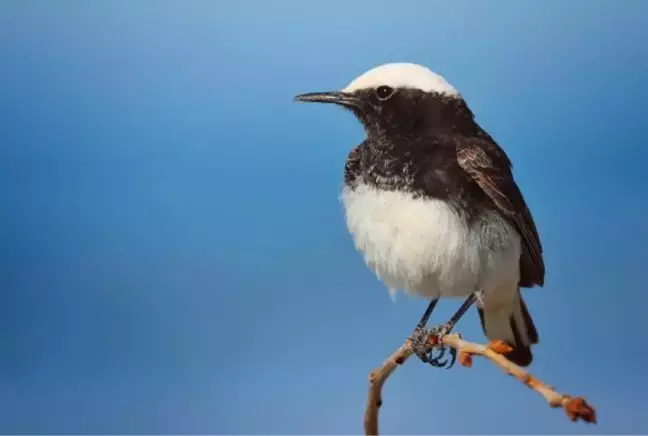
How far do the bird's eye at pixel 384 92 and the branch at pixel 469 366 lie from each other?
0.35 meters

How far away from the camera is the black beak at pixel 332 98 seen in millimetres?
1218

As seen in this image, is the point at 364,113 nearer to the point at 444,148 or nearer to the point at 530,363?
the point at 444,148

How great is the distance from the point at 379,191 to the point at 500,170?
18 cm

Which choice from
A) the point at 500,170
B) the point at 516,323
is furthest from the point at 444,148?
the point at 516,323

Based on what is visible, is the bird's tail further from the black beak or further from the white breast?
the black beak

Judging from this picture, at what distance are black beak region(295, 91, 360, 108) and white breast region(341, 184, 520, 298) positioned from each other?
122 mm

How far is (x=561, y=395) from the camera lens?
2.29 feet

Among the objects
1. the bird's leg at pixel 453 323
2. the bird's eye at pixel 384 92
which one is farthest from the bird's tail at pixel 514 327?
the bird's eye at pixel 384 92

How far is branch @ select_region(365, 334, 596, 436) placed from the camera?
2.22 feet

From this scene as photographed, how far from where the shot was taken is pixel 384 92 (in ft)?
4.13

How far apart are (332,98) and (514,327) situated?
49 centimetres

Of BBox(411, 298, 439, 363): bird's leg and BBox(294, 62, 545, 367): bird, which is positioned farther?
BBox(411, 298, 439, 363): bird's leg

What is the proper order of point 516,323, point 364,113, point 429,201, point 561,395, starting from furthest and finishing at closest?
point 516,323 → point 364,113 → point 429,201 → point 561,395

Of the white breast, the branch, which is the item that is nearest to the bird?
the white breast
